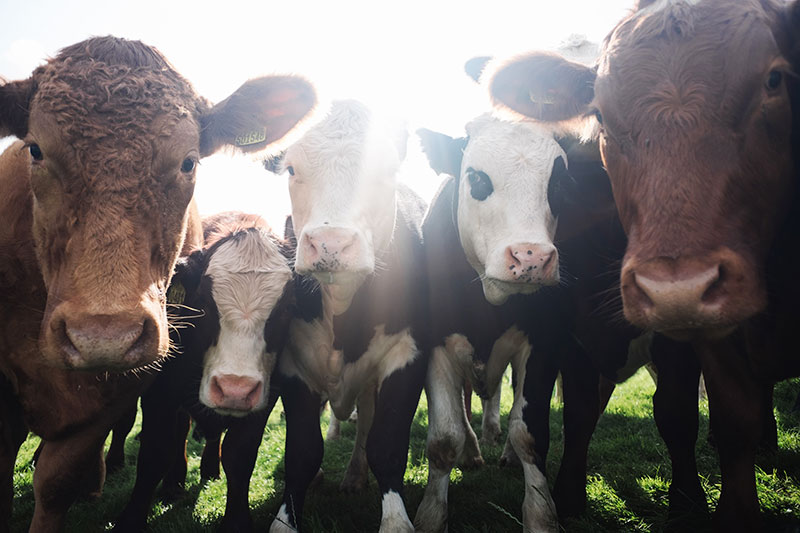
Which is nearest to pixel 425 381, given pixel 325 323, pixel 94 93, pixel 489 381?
pixel 489 381

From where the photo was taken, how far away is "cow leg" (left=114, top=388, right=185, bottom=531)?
332 cm

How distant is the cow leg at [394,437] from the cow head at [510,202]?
2.47 feet

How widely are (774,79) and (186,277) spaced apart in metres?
3.44

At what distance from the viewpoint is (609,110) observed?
2393 millimetres

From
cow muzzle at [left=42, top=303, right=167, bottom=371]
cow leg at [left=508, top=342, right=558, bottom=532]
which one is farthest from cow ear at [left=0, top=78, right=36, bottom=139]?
cow leg at [left=508, top=342, right=558, bottom=532]

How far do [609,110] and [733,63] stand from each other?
48cm

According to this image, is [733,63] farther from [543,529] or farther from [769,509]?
[543,529]

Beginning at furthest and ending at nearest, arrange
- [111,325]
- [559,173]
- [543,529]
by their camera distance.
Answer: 1. [559,173]
2. [543,529]
3. [111,325]

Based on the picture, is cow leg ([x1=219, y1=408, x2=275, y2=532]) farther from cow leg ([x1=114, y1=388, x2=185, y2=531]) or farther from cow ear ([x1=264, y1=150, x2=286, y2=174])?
cow ear ([x1=264, y1=150, x2=286, y2=174])

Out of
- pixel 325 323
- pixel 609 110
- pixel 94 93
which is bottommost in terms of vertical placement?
pixel 325 323

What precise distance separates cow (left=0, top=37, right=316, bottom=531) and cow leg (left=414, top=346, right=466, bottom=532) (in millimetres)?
1808

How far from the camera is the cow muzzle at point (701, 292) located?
5.83 feet

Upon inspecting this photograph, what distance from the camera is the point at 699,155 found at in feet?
6.55

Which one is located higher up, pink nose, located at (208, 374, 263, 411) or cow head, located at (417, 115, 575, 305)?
cow head, located at (417, 115, 575, 305)
